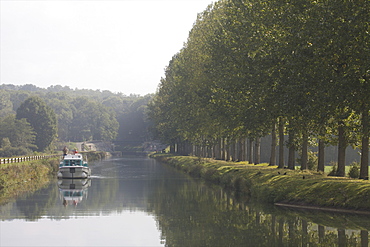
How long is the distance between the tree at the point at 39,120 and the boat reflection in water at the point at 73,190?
12713cm

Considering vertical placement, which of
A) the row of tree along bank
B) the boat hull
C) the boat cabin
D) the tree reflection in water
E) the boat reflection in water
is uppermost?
the row of tree along bank

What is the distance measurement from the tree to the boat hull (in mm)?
125527

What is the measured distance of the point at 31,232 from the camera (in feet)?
95.2

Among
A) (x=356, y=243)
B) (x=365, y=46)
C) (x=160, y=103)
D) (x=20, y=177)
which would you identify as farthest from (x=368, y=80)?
(x=160, y=103)

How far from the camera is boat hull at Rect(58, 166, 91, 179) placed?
65875 mm

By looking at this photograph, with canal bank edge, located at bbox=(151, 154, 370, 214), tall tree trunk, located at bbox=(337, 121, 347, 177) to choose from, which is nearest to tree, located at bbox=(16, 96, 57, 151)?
canal bank edge, located at bbox=(151, 154, 370, 214)

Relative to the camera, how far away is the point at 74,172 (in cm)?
6612

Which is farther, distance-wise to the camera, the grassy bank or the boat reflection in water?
the grassy bank

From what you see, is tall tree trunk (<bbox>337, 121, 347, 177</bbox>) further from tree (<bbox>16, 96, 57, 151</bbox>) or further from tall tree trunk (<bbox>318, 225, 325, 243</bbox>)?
tree (<bbox>16, 96, 57, 151</bbox>)

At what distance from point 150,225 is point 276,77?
14292 millimetres

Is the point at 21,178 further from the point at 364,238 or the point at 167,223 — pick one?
the point at 364,238

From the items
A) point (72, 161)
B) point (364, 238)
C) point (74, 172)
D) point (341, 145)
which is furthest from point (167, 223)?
point (72, 161)

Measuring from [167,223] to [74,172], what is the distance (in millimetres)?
35834

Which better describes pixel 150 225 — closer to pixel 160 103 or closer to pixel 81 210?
pixel 81 210
